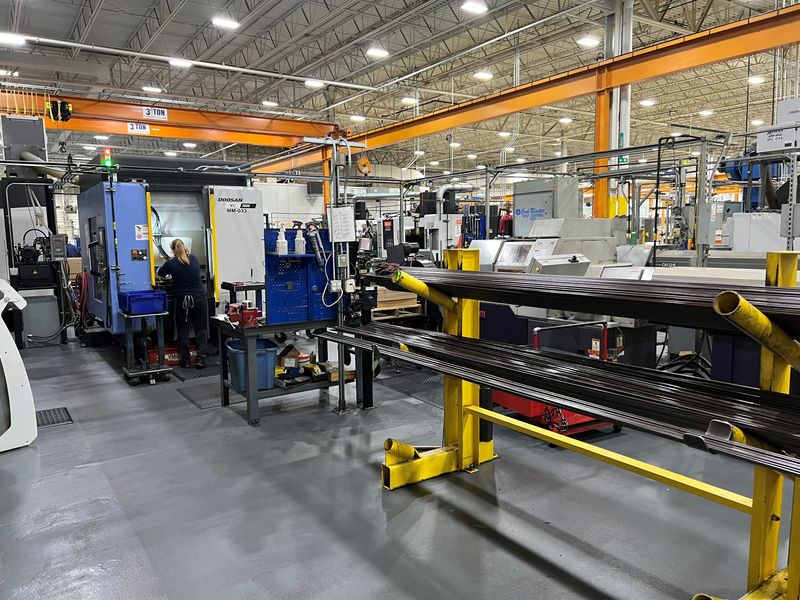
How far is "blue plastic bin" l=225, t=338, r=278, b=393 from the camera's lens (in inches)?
175

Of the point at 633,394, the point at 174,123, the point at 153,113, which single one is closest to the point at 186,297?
the point at 633,394

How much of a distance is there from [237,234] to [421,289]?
13.6 feet

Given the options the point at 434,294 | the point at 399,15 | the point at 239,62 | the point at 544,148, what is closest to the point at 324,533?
the point at 434,294

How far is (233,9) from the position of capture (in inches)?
389

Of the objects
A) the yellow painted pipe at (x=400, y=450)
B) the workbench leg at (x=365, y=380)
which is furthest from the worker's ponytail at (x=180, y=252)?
the yellow painted pipe at (x=400, y=450)

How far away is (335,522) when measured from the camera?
2.84 meters

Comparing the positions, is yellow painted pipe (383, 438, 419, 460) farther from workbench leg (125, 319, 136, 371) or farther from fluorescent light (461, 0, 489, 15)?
fluorescent light (461, 0, 489, 15)

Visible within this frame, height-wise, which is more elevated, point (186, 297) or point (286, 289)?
point (286, 289)

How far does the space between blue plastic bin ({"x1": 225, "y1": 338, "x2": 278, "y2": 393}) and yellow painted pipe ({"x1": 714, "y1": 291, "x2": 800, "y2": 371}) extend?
3.46 metres

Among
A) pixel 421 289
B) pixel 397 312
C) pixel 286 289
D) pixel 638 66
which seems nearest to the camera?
pixel 421 289

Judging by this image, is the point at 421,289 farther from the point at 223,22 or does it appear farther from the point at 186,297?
the point at 223,22

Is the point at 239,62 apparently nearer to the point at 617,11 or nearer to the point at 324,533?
the point at 617,11

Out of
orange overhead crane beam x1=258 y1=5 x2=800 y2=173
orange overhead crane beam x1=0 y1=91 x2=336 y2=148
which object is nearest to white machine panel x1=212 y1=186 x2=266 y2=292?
orange overhead crane beam x1=258 y1=5 x2=800 y2=173

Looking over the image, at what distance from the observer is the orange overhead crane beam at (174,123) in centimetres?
1004
